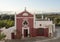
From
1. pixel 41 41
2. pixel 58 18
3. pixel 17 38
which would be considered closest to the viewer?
pixel 41 41

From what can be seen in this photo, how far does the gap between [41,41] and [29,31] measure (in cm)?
121

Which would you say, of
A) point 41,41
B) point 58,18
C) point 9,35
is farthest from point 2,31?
point 58,18

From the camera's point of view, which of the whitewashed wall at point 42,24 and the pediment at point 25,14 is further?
the whitewashed wall at point 42,24

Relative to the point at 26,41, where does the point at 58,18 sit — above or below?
above

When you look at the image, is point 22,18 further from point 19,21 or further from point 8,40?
point 8,40

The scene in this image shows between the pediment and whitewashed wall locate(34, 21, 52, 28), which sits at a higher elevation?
the pediment

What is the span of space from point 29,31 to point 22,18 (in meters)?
0.76

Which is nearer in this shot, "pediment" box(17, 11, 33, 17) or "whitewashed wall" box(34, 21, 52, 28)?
"pediment" box(17, 11, 33, 17)

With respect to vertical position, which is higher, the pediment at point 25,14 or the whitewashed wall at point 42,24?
the pediment at point 25,14

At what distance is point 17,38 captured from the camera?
8.50m

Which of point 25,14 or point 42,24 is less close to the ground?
point 25,14

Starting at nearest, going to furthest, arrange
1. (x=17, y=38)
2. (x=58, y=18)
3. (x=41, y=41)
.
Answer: (x=41, y=41), (x=17, y=38), (x=58, y=18)

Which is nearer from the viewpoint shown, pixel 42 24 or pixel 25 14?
pixel 25 14

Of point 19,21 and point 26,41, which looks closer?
point 26,41
